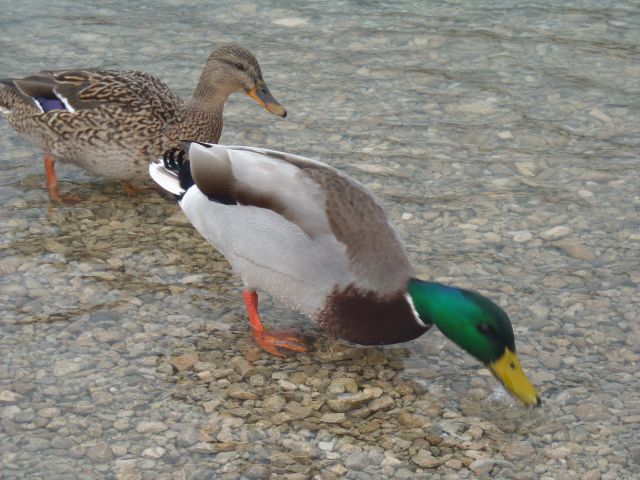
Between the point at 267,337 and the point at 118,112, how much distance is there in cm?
179

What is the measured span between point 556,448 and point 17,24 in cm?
610

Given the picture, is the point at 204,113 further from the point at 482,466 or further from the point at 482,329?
the point at 482,466

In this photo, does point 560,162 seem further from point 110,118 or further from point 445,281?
point 110,118

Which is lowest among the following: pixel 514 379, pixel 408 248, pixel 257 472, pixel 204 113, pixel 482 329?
pixel 257 472

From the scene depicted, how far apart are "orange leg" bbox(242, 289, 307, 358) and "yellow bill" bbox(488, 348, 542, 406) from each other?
1.04 meters

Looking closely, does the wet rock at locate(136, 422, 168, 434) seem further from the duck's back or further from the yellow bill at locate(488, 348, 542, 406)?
the yellow bill at locate(488, 348, 542, 406)

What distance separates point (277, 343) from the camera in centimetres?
489

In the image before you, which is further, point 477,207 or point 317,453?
point 477,207

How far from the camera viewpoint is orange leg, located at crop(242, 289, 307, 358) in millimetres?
4883

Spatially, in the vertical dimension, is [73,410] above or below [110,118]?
below

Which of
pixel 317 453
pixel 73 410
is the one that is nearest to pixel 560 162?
pixel 317 453

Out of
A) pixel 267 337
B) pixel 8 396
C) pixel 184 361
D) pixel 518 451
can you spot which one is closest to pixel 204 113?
pixel 267 337

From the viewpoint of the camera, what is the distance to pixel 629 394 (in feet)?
15.0

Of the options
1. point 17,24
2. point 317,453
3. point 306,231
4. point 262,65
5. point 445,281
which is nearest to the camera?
point 317,453
